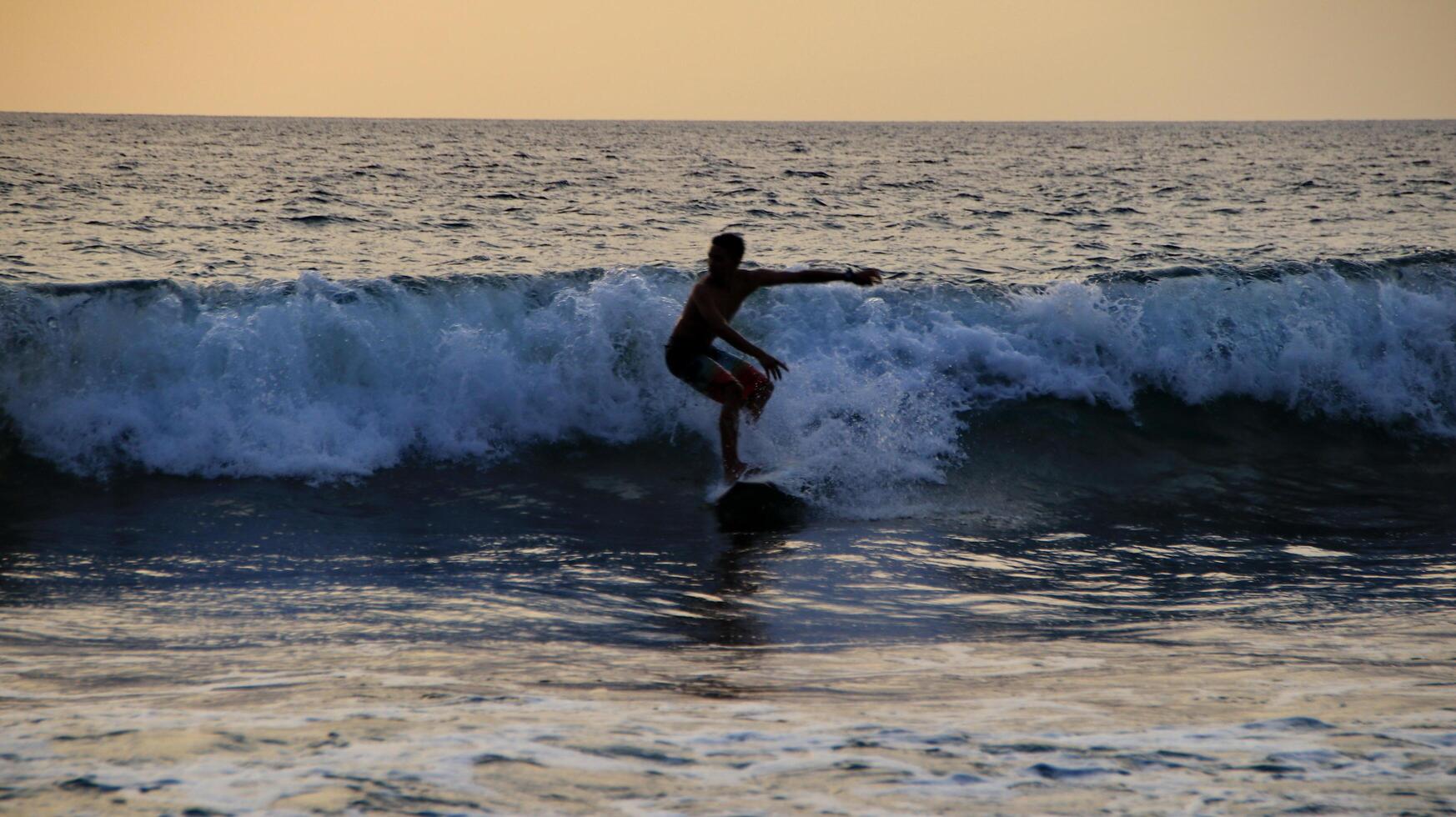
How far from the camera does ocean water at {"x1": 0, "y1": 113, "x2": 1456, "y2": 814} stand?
127 inches

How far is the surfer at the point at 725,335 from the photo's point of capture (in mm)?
7301

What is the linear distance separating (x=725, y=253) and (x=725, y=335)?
20.2 inches

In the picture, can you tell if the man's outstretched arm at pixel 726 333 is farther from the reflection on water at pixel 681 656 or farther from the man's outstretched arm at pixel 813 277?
the reflection on water at pixel 681 656

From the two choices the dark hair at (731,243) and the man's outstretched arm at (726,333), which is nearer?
the man's outstretched arm at (726,333)

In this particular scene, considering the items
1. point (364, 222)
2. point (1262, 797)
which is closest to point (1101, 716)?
point (1262, 797)

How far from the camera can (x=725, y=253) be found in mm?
7293

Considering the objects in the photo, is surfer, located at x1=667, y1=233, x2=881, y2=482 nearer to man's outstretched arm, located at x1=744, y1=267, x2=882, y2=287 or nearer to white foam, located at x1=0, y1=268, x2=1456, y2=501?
man's outstretched arm, located at x1=744, y1=267, x2=882, y2=287

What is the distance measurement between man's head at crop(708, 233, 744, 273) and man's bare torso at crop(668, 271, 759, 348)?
0.12m

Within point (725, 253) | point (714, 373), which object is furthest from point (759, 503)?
point (725, 253)

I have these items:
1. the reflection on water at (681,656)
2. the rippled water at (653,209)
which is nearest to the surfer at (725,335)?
the reflection on water at (681,656)

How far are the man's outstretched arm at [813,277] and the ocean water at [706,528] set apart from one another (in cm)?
136

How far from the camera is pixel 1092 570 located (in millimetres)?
6477

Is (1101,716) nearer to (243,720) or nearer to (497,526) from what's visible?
(243,720)

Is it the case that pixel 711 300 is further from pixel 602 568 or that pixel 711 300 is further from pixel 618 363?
pixel 618 363
